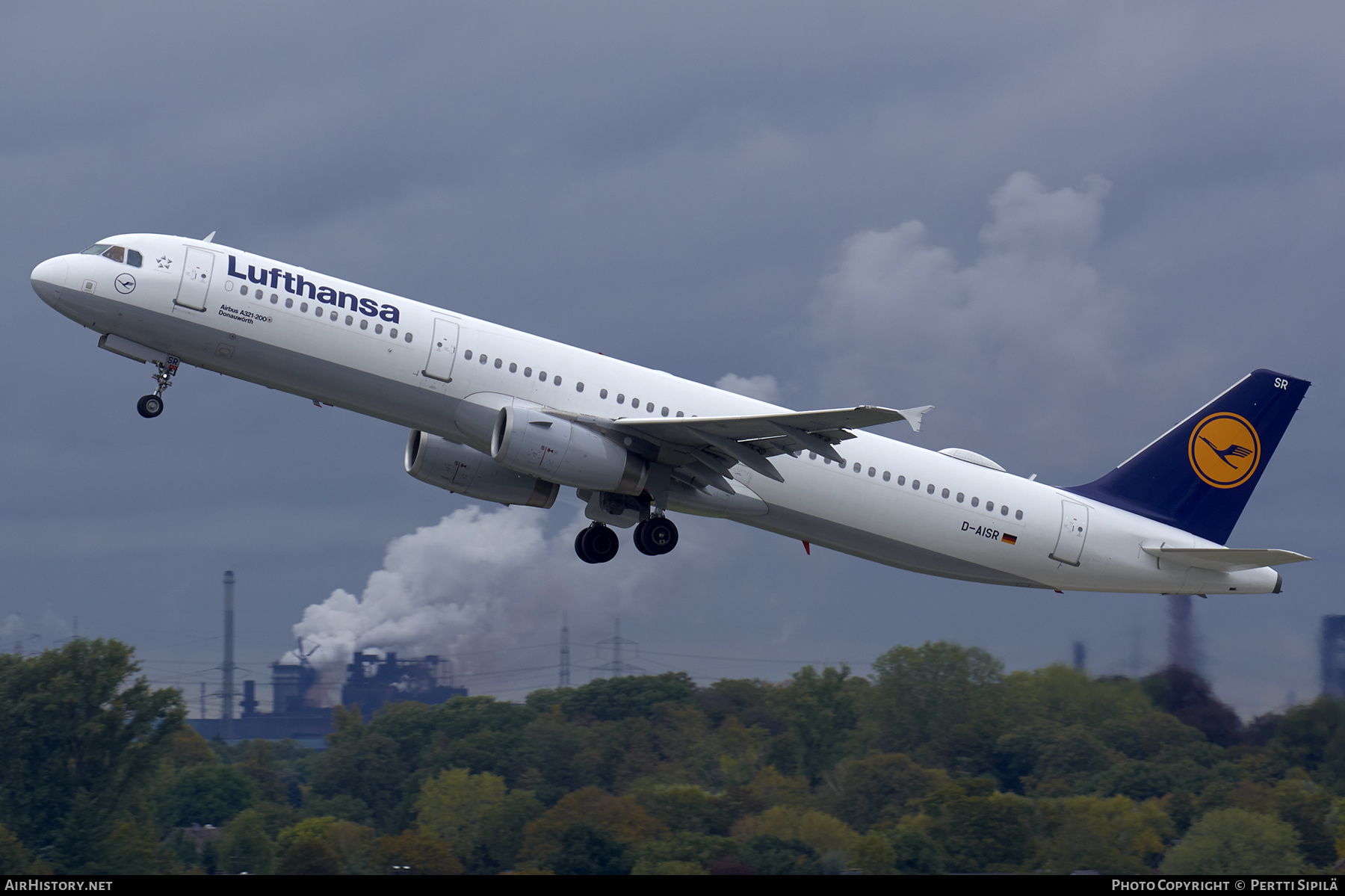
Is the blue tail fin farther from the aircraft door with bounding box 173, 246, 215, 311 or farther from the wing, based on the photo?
the aircraft door with bounding box 173, 246, 215, 311

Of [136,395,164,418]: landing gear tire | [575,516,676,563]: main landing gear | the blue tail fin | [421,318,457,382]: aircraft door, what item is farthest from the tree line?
[136,395,164,418]: landing gear tire

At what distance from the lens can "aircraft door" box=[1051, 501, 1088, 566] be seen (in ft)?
116

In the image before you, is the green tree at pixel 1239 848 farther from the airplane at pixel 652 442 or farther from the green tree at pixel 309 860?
the green tree at pixel 309 860

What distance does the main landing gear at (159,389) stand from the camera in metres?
30.5

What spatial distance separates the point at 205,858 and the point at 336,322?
60.4 m

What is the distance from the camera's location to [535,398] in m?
31.3

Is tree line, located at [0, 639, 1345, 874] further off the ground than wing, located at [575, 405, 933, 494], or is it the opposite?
wing, located at [575, 405, 933, 494]

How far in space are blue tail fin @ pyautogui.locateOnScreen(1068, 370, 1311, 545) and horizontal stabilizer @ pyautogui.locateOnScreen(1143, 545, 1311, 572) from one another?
1212 mm

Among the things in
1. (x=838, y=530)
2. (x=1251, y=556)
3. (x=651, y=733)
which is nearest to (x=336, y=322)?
(x=838, y=530)

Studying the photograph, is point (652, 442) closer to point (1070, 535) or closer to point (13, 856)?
point (1070, 535)

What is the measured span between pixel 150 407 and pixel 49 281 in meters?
3.57
